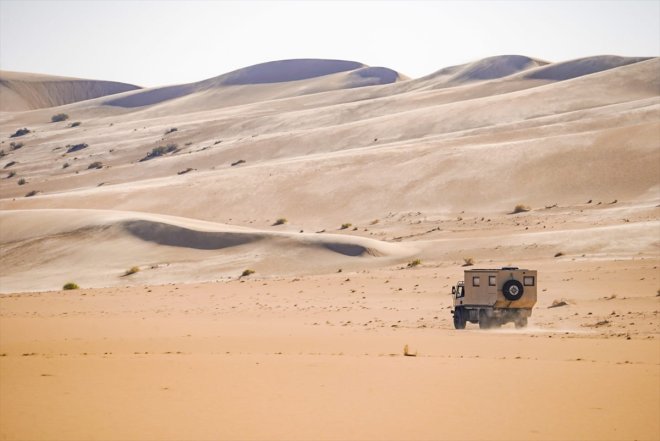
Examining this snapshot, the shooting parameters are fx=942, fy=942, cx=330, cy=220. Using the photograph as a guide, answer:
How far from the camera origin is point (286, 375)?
15164mm

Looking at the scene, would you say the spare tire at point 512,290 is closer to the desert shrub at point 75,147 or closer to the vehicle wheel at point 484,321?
the vehicle wheel at point 484,321

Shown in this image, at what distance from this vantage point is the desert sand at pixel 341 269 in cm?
1258

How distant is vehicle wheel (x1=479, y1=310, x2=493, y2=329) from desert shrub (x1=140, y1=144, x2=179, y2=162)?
2928 inches

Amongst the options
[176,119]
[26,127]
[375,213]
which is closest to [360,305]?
[375,213]

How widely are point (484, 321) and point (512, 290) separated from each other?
3.90 ft

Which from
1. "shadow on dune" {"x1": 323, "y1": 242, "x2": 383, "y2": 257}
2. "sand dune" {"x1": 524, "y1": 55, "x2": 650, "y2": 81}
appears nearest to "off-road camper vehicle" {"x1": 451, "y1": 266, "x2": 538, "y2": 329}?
"shadow on dune" {"x1": 323, "y1": 242, "x2": 383, "y2": 257}

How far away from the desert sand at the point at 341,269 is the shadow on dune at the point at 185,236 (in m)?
0.14

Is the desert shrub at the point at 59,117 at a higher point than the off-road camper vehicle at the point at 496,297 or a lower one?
higher

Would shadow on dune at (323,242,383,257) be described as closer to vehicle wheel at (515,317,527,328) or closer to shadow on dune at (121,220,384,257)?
shadow on dune at (121,220,384,257)

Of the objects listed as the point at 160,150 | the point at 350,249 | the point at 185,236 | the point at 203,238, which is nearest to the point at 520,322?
the point at 350,249

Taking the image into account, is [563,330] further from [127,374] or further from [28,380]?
[28,380]

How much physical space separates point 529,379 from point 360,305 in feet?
55.5

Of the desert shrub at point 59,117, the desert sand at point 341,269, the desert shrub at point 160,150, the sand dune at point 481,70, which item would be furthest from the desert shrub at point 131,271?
the desert shrub at point 59,117

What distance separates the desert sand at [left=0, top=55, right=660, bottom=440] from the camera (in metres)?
12.6
